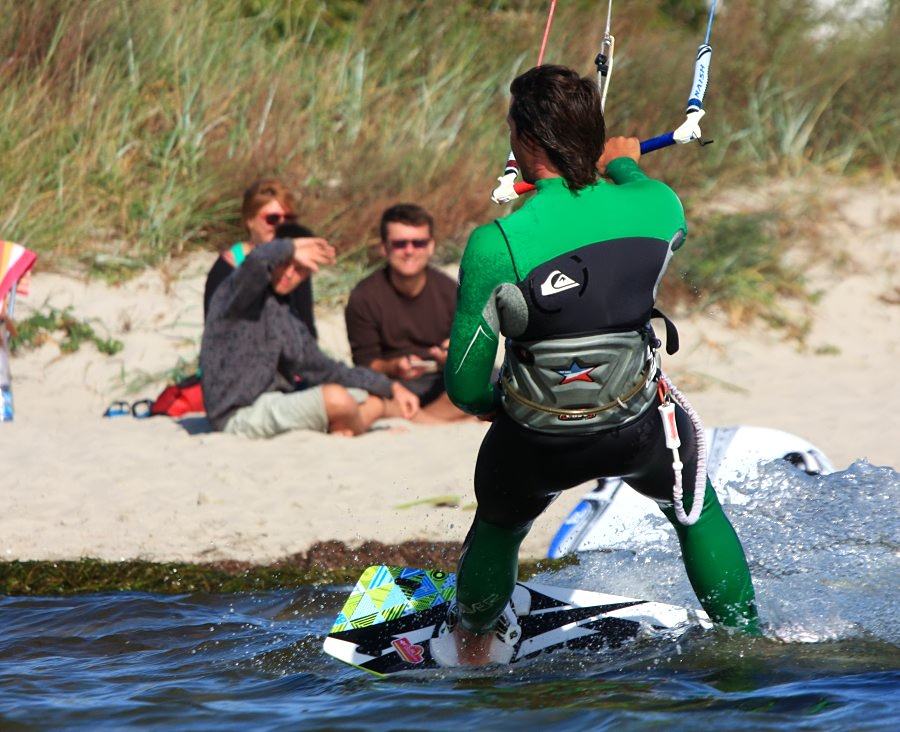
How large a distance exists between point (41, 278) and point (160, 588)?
4354 mm

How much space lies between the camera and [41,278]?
8938mm

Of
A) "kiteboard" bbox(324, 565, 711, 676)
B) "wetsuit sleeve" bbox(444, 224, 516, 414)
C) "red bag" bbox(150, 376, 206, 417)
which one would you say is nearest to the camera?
"wetsuit sleeve" bbox(444, 224, 516, 414)

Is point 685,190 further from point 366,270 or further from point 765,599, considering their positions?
point 765,599

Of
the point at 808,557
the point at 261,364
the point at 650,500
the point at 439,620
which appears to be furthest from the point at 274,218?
the point at 808,557

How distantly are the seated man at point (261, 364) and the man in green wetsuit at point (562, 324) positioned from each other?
3.51m

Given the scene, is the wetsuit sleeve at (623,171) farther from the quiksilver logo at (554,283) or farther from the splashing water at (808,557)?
the splashing water at (808,557)

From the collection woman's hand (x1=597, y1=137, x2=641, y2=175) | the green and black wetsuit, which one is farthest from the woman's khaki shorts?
woman's hand (x1=597, y1=137, x2=641, y2=175)

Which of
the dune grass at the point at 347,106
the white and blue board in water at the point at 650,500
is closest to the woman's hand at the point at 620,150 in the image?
the white and blue board in water at the point at 650,500

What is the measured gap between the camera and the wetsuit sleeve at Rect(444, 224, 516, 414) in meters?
3.30

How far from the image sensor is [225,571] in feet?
17.7

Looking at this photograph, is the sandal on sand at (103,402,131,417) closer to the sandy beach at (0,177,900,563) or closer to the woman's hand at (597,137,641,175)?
the sandy beach at (0,177,900,563)

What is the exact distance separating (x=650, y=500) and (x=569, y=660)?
4.74 ft

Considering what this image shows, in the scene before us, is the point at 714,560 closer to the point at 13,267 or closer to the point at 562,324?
the point at 562,324

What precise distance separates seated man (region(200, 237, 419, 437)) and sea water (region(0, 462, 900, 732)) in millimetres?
2012
